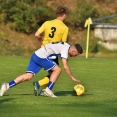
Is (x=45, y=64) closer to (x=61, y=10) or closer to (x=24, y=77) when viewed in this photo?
(x=24, y=77)

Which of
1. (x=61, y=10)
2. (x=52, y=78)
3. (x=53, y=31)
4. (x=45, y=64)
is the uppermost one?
(x=61, y=10)

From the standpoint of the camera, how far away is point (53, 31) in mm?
11711

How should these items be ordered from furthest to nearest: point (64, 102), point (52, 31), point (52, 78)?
point (52, 31)
point (52, 78)
point (64, 102)

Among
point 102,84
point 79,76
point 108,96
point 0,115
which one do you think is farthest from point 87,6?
point 0,115

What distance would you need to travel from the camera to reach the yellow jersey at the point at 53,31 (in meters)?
11.6

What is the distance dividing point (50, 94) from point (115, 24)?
24.2 metres

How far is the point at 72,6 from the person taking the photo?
3641 centimetres

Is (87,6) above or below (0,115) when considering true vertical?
above

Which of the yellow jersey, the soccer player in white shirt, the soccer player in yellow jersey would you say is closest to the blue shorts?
the soccer player in white shirt

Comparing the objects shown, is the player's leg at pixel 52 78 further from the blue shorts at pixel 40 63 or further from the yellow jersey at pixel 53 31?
the yellow jersey at pixel 53 31

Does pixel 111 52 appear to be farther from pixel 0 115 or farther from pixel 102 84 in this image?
pixel 0 115

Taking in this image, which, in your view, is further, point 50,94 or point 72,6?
point 72,6

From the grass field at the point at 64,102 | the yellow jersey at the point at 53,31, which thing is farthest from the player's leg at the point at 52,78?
the yellow jersey at the point at 53,31

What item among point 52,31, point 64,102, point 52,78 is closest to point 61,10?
point 52,31
